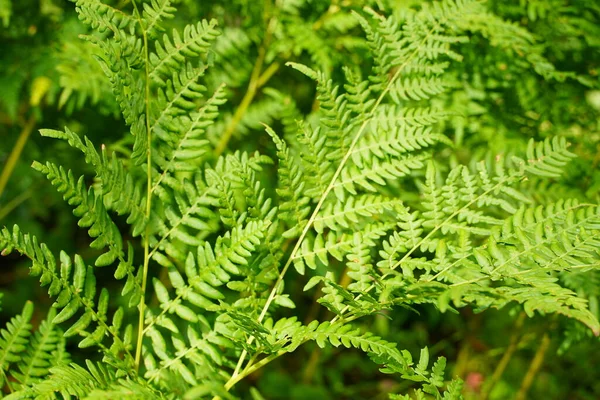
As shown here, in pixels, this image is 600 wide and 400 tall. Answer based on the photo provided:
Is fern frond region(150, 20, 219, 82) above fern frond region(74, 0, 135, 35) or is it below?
below

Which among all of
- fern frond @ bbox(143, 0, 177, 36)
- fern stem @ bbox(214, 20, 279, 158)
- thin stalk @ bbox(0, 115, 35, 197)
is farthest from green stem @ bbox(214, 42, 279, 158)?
fern frond @ bbox(143, 0, 177, 36)

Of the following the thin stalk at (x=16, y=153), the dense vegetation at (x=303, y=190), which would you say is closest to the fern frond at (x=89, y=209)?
the dense vegetation at (x=303, y=190)

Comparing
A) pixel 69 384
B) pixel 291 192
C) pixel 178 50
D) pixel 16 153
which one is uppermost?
pixel 178 50

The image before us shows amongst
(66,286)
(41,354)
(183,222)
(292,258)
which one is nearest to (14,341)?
(41,354)

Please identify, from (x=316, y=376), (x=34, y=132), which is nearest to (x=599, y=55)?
(x=316, y=376)

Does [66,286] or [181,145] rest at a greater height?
[181,145]

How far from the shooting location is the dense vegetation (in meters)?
0.73

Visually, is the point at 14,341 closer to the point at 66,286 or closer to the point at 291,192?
the point at 66,286

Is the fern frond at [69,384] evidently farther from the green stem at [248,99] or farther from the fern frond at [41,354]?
the green stem at [248,99]

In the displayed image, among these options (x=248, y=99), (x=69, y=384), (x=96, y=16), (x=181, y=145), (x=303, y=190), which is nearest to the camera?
(x=69, y=384)

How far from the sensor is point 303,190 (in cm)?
97

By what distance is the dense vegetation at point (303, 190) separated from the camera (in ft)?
2.38

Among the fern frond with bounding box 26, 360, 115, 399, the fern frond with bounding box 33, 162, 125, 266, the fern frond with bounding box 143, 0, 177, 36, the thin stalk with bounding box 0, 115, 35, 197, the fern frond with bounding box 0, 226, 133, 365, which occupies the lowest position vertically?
the thin stalk with bounding box 0, 115, 35, 197

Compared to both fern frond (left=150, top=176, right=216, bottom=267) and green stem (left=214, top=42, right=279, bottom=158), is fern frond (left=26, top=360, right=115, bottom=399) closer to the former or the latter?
fern frond (left=150, top=176, right=216, bottom=267)
